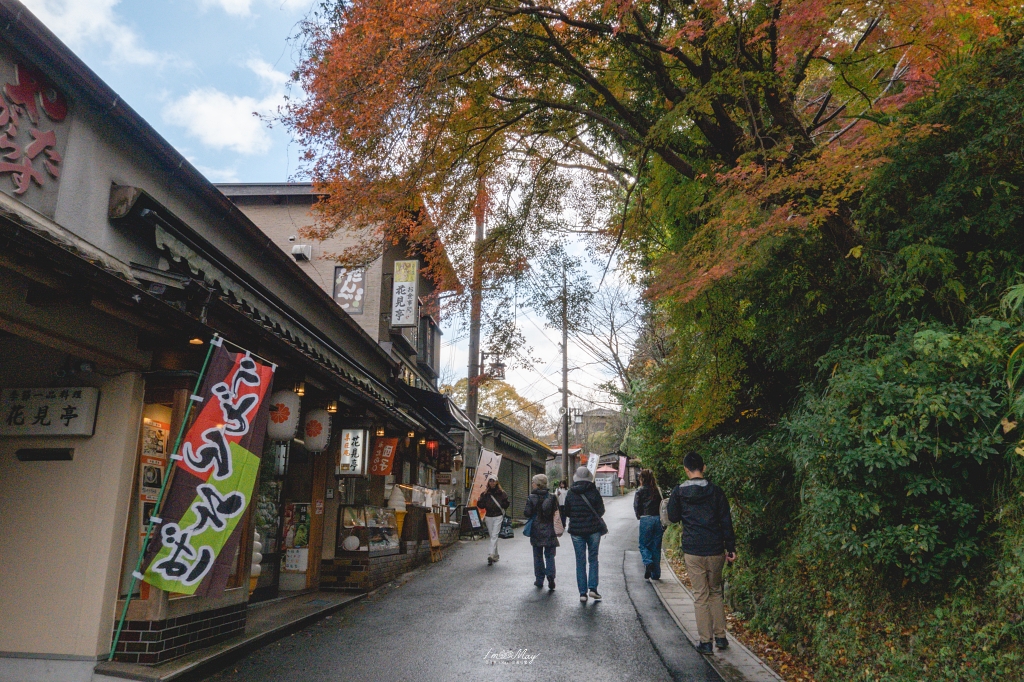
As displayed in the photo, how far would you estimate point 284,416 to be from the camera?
9.01m

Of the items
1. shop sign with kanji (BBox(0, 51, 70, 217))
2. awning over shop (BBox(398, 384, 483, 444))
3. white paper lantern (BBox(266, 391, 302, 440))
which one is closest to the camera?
shop sign with kanji (BBox(0, 51, 70, 217))

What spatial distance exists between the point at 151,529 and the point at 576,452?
162 feet

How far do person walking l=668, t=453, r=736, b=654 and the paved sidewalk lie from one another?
19 centimetres

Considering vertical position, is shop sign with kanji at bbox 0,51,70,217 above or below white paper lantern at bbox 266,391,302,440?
above

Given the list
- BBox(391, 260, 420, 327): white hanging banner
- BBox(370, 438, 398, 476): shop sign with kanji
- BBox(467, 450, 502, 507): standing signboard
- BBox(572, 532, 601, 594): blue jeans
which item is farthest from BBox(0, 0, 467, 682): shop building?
BBox(467, 450, 502, 507): standing signboard

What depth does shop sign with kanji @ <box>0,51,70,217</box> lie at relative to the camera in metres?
6.02

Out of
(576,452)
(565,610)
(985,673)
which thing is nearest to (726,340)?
(565,610)

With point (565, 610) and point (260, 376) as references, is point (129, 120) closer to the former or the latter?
point (260, 376)

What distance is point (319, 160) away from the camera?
909cm

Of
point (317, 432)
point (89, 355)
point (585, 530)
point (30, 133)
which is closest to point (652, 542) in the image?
point (585, 530)

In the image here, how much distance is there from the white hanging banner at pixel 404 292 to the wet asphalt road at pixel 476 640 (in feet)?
22.3

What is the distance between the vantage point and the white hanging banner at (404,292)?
1639cm

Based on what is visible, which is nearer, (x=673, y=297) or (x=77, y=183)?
(x=77, y=183)

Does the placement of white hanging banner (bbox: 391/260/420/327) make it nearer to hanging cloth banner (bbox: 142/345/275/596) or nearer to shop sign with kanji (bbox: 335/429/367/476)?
shop sign with kanji (bbox: 335/429/367/476)
